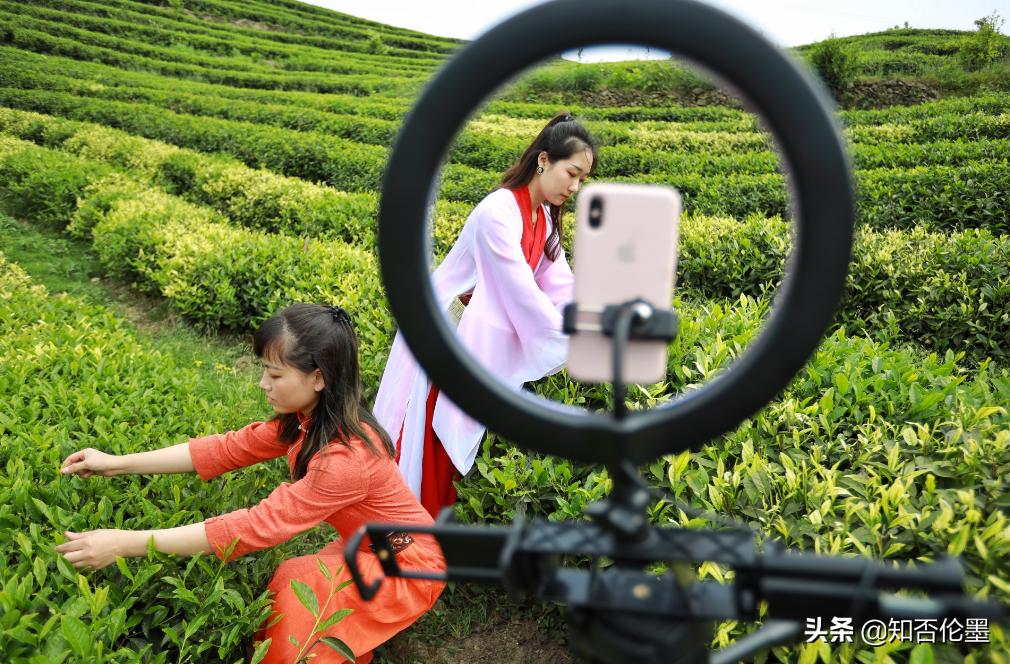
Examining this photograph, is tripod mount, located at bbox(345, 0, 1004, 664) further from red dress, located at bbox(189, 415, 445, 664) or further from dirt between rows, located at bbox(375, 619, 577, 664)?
dirt between rows, located at bbox(375, 619, 577, 664)

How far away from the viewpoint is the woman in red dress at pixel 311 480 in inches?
69.2

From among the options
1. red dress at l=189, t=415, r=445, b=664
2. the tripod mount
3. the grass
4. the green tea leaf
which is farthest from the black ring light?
red dress at l=189, t=415, r=445, b=664

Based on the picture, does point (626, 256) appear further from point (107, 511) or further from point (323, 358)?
point (107, 511)

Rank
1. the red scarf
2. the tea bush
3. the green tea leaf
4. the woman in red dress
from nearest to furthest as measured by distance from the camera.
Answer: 1. the tea bush
2. the green tea leaf
3. the woman in red dress
4. the red scarf

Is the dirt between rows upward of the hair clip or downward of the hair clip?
downward

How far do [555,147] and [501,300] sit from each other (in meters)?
0.62

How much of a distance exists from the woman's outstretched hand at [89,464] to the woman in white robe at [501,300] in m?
1.05

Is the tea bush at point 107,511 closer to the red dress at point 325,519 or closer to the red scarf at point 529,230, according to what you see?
the red dress at point 325,519

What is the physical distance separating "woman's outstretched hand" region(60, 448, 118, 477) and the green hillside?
78mm

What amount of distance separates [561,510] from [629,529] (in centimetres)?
172

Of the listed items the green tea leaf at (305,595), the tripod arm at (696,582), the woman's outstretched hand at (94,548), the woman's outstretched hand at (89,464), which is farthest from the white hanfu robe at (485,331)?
the tripod arm at (696,582)

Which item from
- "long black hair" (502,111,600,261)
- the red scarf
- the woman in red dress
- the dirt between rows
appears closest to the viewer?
the woman in red dress

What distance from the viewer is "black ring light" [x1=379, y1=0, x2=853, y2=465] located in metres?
0.49

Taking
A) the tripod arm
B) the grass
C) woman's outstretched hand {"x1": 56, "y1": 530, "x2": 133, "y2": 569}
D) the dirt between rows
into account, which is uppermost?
the tripod arm
